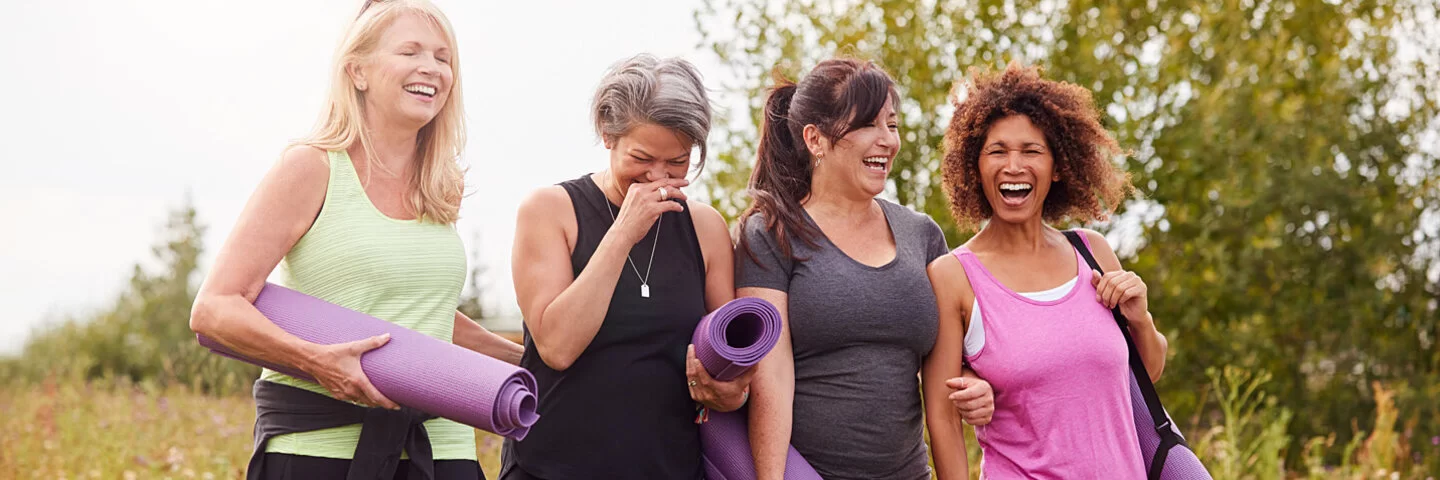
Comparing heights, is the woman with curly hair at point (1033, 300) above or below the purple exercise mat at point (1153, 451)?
above

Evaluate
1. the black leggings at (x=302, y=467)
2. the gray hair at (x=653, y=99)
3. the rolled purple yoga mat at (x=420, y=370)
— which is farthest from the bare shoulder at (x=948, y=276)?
the black leggings at (x=302, y=467)

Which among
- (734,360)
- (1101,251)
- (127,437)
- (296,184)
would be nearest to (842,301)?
(734,360)

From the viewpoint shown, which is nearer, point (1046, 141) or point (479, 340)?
point (479, 340)

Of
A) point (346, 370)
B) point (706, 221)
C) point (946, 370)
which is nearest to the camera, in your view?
point (346, 370)

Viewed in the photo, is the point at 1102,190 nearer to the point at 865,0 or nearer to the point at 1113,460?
the point at 1113,460

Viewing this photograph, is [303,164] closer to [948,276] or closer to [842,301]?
[842,301]

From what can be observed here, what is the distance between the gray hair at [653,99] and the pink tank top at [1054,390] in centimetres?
82

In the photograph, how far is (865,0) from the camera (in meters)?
5.49

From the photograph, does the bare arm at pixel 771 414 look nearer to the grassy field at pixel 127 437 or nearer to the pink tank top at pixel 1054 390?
the pink tank top at pixel 1054 390

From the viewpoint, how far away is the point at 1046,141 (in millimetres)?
2990

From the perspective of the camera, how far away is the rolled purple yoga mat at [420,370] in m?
2.25

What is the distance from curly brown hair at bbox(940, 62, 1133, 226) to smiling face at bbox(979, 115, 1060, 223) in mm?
29

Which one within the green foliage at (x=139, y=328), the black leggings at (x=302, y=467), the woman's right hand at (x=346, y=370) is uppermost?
the woman's right hand at (x=346, y=370)

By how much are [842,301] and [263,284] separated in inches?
47.5
